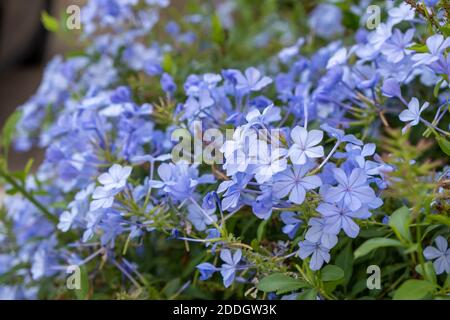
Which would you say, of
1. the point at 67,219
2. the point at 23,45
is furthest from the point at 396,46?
the point at 23,45

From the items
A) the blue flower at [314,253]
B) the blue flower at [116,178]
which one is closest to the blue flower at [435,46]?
the blue flower at [314,253]

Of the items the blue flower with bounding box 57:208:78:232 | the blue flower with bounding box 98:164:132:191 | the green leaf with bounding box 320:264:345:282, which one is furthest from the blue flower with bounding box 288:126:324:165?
the blue flower with bounding box 57:208:78:232

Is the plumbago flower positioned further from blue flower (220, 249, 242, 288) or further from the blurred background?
the blurred background

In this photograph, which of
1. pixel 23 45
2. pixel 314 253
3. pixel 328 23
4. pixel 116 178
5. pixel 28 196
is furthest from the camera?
pixel 23 45

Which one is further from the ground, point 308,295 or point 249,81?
point 249,81

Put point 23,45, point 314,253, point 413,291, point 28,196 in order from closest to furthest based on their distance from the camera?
point 413,291
point 314,253
point 28,196
point 23,45

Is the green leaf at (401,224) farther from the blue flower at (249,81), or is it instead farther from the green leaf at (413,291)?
the blue flower at (249,81)

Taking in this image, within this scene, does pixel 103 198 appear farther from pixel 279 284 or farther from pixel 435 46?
pixel 435 46

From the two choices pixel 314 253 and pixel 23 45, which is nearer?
pixel 314 253
